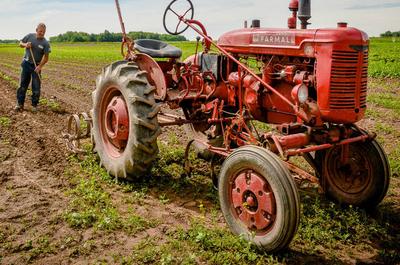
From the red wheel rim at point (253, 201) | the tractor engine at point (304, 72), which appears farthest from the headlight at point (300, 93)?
the red wheel rim at point (253, 201)

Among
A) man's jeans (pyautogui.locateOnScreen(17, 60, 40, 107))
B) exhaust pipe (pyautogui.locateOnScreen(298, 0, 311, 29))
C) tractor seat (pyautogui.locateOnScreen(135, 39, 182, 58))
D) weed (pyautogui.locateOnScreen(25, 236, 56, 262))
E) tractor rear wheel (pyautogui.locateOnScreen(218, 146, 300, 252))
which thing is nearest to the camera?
tractor rear wheel (pyautogui.locateOnScreen(218, 146, 300, 252))

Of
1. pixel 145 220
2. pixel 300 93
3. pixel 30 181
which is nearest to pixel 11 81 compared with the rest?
pixel 30 181

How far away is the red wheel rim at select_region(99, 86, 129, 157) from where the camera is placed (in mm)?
5414

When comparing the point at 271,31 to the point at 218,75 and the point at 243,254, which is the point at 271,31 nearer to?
the point at 218,75

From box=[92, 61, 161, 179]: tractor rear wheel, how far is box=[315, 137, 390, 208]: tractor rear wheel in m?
1.88

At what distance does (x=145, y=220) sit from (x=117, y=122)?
1.44m

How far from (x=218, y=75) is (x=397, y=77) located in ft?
43.0

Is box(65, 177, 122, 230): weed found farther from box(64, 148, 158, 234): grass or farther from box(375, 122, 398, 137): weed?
box(375, 122, 398, 137): weed

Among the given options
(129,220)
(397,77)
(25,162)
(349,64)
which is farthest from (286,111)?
(397,77)

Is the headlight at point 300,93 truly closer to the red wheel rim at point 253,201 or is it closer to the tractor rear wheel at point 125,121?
the red wheel rim at point 253,201

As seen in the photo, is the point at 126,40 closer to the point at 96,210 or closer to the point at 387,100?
the point at 96,210

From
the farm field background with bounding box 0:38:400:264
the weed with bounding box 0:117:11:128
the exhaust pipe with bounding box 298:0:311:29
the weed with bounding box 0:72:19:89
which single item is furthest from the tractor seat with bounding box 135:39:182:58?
the weed with bounding box 0:72:19:89

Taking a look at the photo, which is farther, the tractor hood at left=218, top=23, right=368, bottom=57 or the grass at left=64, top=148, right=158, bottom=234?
the grass at left=64, top=148, right=158, bottom=234

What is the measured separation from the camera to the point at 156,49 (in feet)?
20.8
